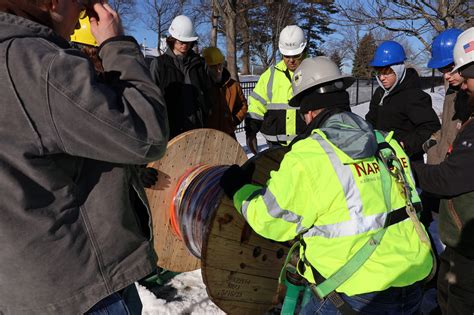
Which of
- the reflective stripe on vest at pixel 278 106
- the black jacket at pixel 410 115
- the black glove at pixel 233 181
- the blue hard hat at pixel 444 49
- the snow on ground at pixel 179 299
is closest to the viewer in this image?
the black glove at pixel 233 181

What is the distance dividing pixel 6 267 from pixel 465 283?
272 cm

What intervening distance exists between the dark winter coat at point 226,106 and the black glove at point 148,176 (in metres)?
1.57

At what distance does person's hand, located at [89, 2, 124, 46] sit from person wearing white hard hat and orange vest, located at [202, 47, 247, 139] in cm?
311

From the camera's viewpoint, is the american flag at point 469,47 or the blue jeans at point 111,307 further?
the american flag at point 469,47

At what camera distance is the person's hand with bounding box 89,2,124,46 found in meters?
1.39

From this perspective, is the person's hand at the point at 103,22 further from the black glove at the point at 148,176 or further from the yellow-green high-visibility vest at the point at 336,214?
the black glove at the point at 148,176

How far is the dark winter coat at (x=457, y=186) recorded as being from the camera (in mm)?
2381

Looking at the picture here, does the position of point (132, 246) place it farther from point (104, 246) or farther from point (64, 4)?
point (64, 4)

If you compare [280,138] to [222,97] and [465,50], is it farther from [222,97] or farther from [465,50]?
[465,50]

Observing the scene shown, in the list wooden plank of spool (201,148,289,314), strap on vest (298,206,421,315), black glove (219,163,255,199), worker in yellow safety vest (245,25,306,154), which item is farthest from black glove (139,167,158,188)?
worker in yellow safety vest (245,25,306,154)

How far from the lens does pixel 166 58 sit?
4.05 metres

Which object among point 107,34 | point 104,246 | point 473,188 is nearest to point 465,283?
point 473,188

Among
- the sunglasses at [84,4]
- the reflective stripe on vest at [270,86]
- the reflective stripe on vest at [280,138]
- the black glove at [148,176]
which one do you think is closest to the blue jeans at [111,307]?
the sunglasses at [84,4]

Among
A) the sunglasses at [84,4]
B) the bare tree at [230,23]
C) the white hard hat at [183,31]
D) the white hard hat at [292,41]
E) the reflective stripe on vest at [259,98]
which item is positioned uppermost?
the bare tree at [230,23]
